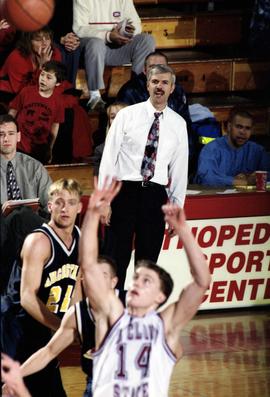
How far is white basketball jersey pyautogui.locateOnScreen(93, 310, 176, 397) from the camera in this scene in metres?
5.80

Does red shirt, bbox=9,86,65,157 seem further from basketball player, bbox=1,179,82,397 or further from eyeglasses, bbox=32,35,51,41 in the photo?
basketball player, bbox=1,179,82,397

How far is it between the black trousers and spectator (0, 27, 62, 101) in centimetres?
203

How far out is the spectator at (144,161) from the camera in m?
8.48

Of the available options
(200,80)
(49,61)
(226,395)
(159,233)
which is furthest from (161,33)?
(226,395)

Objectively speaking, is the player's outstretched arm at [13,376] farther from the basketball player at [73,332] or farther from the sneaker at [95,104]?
the sneaker at [95,104]

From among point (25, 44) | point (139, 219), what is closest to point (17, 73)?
point (25, 44)

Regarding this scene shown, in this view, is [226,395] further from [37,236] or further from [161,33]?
[161,33]

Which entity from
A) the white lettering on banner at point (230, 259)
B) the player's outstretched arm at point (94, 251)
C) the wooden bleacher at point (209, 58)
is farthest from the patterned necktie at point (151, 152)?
the wooden bleacher at point (209, 58)

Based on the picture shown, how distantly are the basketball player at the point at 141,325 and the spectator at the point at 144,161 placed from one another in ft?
8.26

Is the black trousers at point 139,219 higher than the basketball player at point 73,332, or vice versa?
the black trousers at point 139,219

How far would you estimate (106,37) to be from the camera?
35.6ft

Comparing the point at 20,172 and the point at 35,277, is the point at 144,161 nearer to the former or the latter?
the point at 20,172

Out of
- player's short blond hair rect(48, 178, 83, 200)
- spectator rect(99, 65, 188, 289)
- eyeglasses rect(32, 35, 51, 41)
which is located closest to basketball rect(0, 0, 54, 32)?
player's short blond hair rect(48, 178, 83, 200)

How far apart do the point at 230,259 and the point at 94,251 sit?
4016 mm
